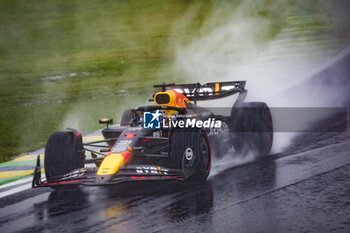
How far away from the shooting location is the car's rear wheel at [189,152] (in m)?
8.00

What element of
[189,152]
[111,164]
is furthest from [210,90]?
[111,164]

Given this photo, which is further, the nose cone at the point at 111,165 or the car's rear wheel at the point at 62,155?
the car's rear wheel at the point at 62,155

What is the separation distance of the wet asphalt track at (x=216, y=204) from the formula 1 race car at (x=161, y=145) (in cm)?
27

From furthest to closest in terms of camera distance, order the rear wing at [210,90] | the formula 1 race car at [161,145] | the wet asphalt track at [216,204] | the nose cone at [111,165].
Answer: the rear wing at [210,90] < the formula 1 race car at [161,145] < the nose cone at [111,165] < the wet asphalt track at [216,204]

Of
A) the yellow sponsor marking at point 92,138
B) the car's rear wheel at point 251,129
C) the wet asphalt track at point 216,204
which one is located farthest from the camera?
the yellow sponsor marking at point 92,138

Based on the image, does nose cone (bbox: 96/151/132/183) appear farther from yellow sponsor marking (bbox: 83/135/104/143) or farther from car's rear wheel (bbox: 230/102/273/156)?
yellow sponsor marking (bbox: 83/135/104/143)

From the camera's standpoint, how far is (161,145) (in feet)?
28.9

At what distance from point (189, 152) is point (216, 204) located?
106cm

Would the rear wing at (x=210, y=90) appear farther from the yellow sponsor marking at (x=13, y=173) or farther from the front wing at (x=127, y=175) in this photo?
the front wing at (x=127, y=175)

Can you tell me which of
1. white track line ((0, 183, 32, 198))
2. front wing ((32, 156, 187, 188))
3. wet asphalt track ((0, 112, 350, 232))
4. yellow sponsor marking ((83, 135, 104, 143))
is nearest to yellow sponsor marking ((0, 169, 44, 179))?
white track line ((0, 183, 32, 198))

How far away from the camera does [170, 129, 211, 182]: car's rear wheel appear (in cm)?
800

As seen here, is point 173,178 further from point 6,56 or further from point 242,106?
point 6,56

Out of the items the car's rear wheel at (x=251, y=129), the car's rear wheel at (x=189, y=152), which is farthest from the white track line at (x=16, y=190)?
the car's rear wheel at (x=251, y=129)

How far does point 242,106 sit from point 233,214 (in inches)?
142
